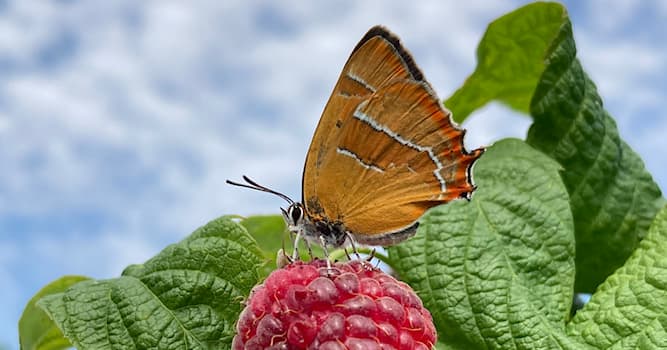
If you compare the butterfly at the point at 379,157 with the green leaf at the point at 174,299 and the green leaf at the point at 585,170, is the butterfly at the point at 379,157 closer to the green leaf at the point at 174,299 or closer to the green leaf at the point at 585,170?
the green leaf at the point at 174,299

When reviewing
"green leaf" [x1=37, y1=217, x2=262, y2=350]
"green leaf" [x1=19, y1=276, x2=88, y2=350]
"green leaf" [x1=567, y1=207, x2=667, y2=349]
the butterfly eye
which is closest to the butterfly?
the butterfly eye

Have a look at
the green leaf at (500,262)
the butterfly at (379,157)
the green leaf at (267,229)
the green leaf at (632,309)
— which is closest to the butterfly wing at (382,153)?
the butterfly at (379,157)

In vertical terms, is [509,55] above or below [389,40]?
above

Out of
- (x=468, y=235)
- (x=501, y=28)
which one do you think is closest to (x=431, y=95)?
(x=468, y=235)

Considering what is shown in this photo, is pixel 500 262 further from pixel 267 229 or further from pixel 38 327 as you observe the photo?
pixel 38 327

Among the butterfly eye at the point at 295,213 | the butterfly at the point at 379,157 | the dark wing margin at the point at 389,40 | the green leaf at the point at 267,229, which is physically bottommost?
the butterfly eye at the point at 295,213

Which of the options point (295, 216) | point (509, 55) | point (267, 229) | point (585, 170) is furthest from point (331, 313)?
point (509, 55)
